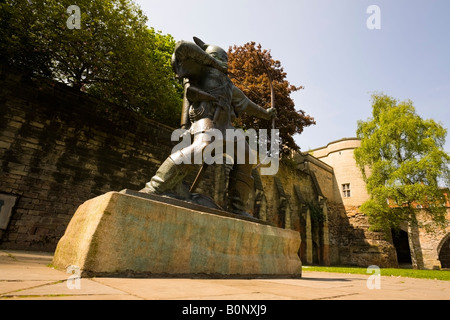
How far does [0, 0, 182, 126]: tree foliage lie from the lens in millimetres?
7836

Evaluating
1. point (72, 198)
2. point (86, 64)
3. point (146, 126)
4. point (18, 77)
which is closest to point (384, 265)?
point (146, 126)

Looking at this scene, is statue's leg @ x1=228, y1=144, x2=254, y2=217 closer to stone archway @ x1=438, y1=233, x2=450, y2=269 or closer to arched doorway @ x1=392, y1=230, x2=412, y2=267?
stone archway @ x1=438, y1=233, x2=450, y2=269

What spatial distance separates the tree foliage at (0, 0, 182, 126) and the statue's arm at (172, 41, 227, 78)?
21.2 ft

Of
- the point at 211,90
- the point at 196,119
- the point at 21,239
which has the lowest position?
the point at 21,239

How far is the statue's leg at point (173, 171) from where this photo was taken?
2.65 metres

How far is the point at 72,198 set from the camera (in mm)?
8188

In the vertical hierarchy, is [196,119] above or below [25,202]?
above

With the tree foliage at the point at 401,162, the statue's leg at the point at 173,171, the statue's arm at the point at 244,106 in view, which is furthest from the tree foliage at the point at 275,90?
the statue's leg at the point at 173,171

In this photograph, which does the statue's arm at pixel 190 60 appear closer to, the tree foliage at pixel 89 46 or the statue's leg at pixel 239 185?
the statue's leg at pixel 239 185

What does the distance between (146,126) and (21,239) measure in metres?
5.58

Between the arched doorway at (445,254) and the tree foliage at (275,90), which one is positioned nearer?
the tree foliage at (275,90)

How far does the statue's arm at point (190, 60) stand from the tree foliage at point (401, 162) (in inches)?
652

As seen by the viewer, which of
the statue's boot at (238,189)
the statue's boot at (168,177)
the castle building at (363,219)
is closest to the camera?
the statue's boot at (168,177)

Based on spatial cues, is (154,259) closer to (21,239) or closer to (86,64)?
(21,239)
